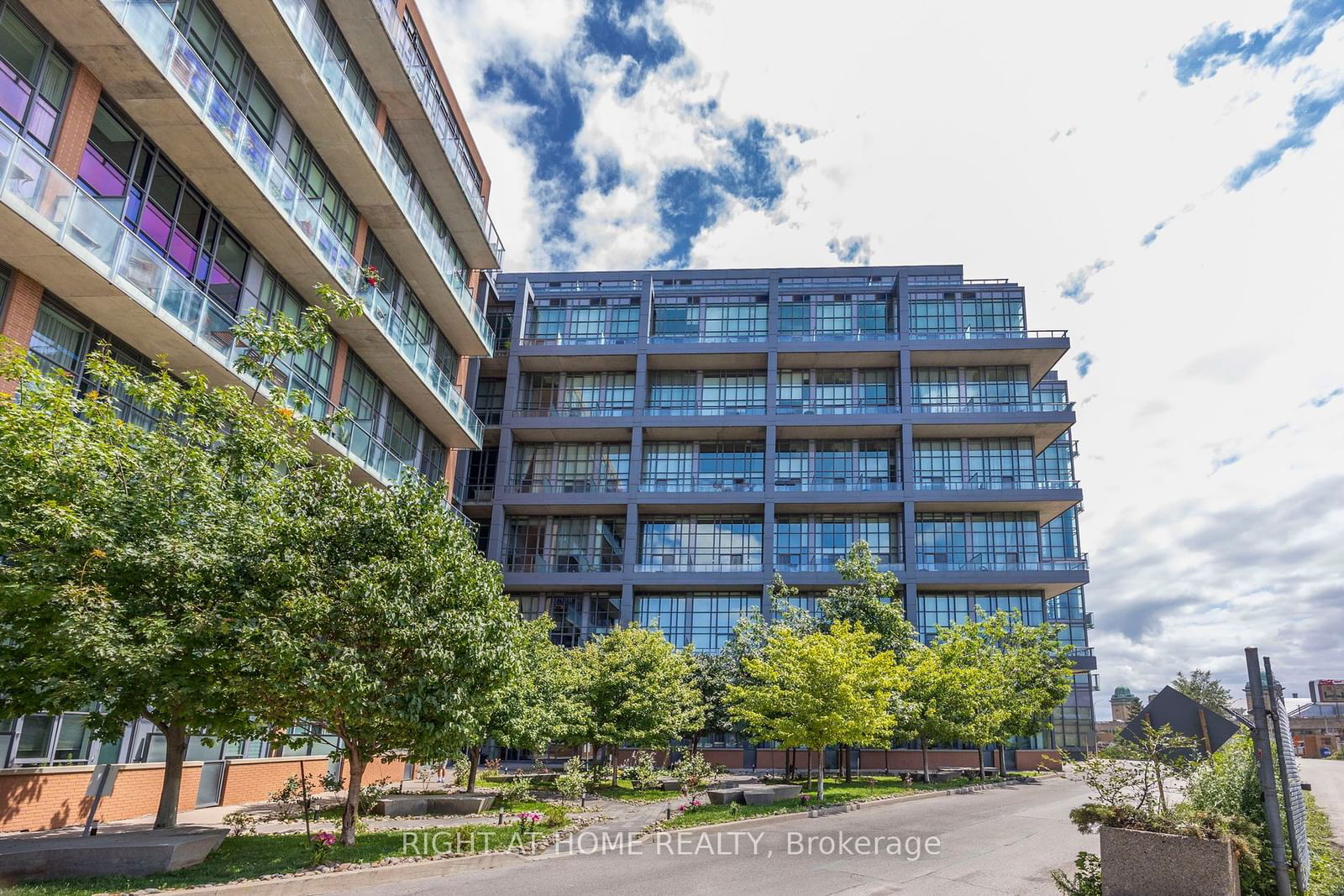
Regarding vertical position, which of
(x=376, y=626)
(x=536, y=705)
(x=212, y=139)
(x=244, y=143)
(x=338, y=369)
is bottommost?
(x=536, y=705)

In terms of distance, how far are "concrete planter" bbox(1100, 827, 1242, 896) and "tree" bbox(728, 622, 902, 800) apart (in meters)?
12.9

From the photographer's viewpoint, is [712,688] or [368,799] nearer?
[368,799]

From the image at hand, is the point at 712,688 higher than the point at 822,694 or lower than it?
higher

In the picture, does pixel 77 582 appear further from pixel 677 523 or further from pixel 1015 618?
pixel 1015 618

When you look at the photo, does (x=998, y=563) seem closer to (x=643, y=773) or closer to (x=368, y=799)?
(x=643, y=773)

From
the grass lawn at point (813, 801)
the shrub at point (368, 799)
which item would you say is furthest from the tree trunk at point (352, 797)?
the grass lawn at point (813, 801)

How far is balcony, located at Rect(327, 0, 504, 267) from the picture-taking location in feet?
84.7

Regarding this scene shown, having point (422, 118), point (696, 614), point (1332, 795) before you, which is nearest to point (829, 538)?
point (696, 614)

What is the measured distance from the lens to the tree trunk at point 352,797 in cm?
1457

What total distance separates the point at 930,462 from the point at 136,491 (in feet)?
146

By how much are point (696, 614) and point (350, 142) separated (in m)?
32.4

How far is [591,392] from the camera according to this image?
52.5m

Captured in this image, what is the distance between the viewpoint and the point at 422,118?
29406 mm

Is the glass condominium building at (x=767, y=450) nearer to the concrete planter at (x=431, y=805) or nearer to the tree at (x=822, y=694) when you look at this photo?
the tree at (x=822, y=694)
